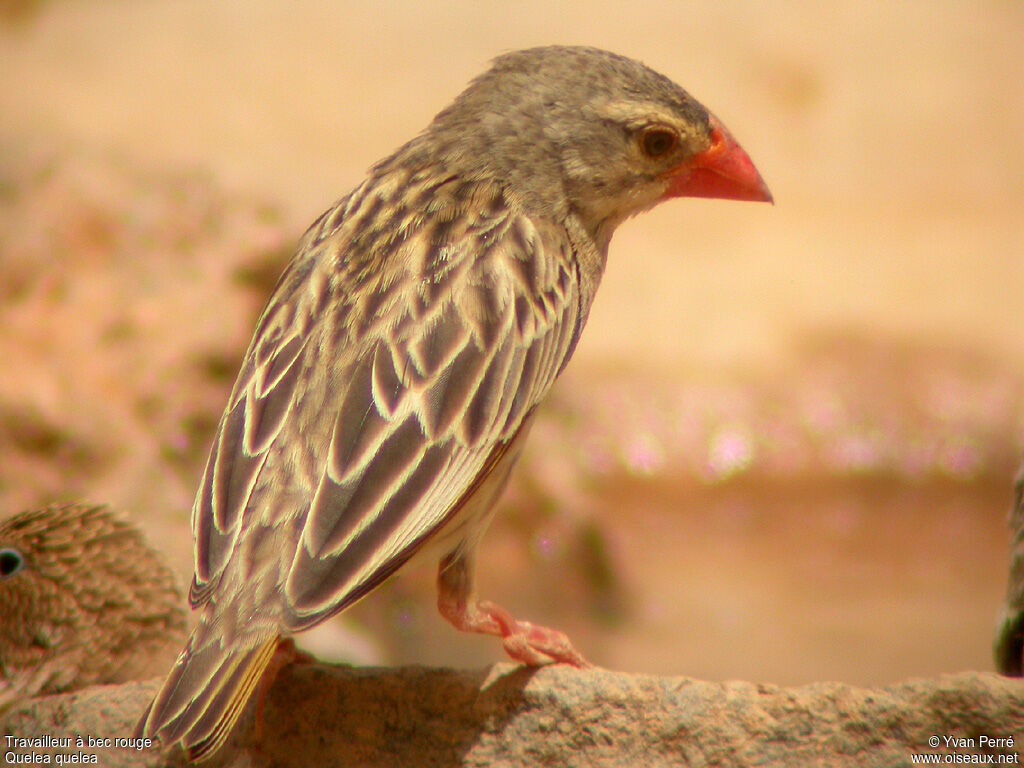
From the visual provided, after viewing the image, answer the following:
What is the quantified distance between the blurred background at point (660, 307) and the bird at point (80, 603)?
4.04 feet

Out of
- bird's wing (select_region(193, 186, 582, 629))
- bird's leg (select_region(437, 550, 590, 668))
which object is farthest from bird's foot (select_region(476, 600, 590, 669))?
bird's wing (select_region(193, 186, 582, 629))

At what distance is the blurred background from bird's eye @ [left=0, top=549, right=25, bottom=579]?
152 cm

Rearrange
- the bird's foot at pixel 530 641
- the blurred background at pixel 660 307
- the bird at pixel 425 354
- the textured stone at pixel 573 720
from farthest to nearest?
the blurred background at pixel 660 307, the bird's foot at pixel 530 641, the textured stone at pixel 573 720, the bird at pixel 425 354

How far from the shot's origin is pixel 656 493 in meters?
9.12

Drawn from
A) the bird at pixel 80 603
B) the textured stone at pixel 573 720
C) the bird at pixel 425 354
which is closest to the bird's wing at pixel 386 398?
the bird at pixel 425 354

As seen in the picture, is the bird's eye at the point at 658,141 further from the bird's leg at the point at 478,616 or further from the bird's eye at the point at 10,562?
the bird's eye at the point at 10,562

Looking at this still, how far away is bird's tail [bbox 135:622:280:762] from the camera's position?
274 cm

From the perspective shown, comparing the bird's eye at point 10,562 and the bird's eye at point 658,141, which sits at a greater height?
the bird's eye at point 658,141

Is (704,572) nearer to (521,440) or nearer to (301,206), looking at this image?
(301,206)

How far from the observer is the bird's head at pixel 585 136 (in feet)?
13.2

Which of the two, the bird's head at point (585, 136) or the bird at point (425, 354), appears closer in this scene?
the bird at point (425, 354)

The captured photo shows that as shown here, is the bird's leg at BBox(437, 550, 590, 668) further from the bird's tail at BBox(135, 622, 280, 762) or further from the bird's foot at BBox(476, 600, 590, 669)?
the bird's tail at BBox(135, 622, 280, 762)

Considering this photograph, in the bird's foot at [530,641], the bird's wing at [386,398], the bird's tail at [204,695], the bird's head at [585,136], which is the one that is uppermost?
the bird's head at [585,136]

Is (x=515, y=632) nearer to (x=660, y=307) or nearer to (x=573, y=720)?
(x=573, y=720)
